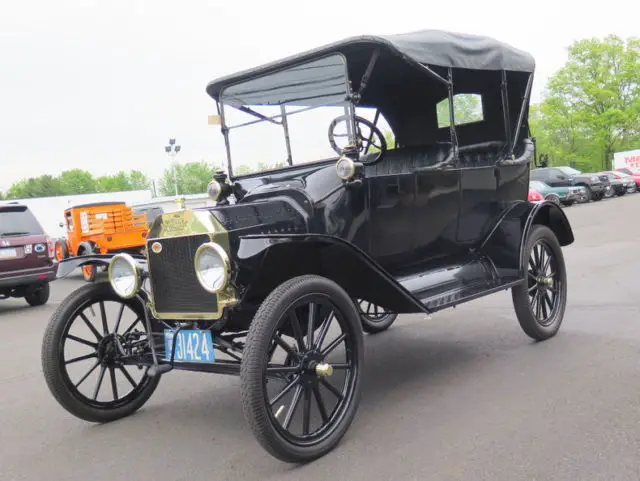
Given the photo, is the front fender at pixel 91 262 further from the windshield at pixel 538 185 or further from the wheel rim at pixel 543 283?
the windshield at pixel 538 185

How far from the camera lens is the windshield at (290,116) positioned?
170 inches

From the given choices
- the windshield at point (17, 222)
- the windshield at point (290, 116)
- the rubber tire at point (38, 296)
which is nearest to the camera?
the windshield at point (290, 116)

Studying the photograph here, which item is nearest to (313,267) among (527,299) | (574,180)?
(527,299)

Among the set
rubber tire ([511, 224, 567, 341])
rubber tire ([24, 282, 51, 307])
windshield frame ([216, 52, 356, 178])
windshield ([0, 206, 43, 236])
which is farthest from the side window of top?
rubber tire ([24, 282, 51, 307])

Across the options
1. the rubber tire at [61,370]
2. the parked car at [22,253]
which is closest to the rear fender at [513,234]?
the rubber tire at [61,370]

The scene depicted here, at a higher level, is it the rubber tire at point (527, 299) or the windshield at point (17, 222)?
the windshield at point (17, 222)

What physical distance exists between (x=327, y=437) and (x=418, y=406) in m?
0.87

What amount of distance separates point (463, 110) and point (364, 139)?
1635mm

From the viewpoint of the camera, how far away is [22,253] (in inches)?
396

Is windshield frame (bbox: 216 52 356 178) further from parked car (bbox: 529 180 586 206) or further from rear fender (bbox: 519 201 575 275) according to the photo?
parked car (bbox: 529 180 586 206)

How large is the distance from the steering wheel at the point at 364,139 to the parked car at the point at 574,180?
23.4 meters

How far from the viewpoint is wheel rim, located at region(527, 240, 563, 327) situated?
540cm

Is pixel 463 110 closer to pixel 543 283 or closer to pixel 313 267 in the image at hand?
pixel 543 283

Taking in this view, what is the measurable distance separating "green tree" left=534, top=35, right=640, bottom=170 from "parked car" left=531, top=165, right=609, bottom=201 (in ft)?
69.3
